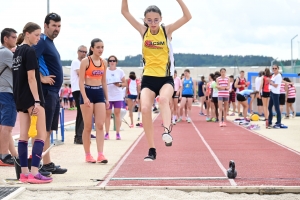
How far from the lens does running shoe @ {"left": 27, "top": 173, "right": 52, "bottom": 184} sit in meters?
7.96

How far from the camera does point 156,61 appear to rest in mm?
7961

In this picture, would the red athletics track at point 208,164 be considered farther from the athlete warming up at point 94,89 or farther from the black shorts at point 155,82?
the black shorts at point 155,82

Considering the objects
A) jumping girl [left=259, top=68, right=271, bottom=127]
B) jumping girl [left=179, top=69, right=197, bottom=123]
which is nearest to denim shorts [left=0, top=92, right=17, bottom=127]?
jumping girl [left=259, top=68, right=271, bottom=127]

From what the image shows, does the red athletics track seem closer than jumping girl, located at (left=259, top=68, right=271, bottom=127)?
Yes

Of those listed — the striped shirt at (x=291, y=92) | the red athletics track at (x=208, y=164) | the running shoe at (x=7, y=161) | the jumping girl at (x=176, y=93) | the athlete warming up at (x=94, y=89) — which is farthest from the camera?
the striped shirt at (x=291, y=92)

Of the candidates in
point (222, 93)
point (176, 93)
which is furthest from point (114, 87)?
point (176, 93)

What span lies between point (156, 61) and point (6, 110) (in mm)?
2963

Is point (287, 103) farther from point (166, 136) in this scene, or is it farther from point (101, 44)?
point (166, 136)

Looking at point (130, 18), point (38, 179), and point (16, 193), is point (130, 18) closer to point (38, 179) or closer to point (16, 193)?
point (38, 179)

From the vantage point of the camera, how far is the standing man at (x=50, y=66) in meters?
8.54

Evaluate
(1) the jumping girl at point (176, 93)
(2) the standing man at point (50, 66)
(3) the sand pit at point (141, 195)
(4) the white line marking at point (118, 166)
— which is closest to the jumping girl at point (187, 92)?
(1) the jumping girl at point (176, 93)

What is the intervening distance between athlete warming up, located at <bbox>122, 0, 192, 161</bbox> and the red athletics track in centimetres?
60

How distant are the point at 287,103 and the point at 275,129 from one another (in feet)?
22.1

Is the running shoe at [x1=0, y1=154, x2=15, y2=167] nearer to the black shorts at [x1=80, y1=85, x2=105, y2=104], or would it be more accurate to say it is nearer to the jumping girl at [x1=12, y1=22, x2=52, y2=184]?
the black shorts at [x1=80, y1=85, x2=105, y2=104]
